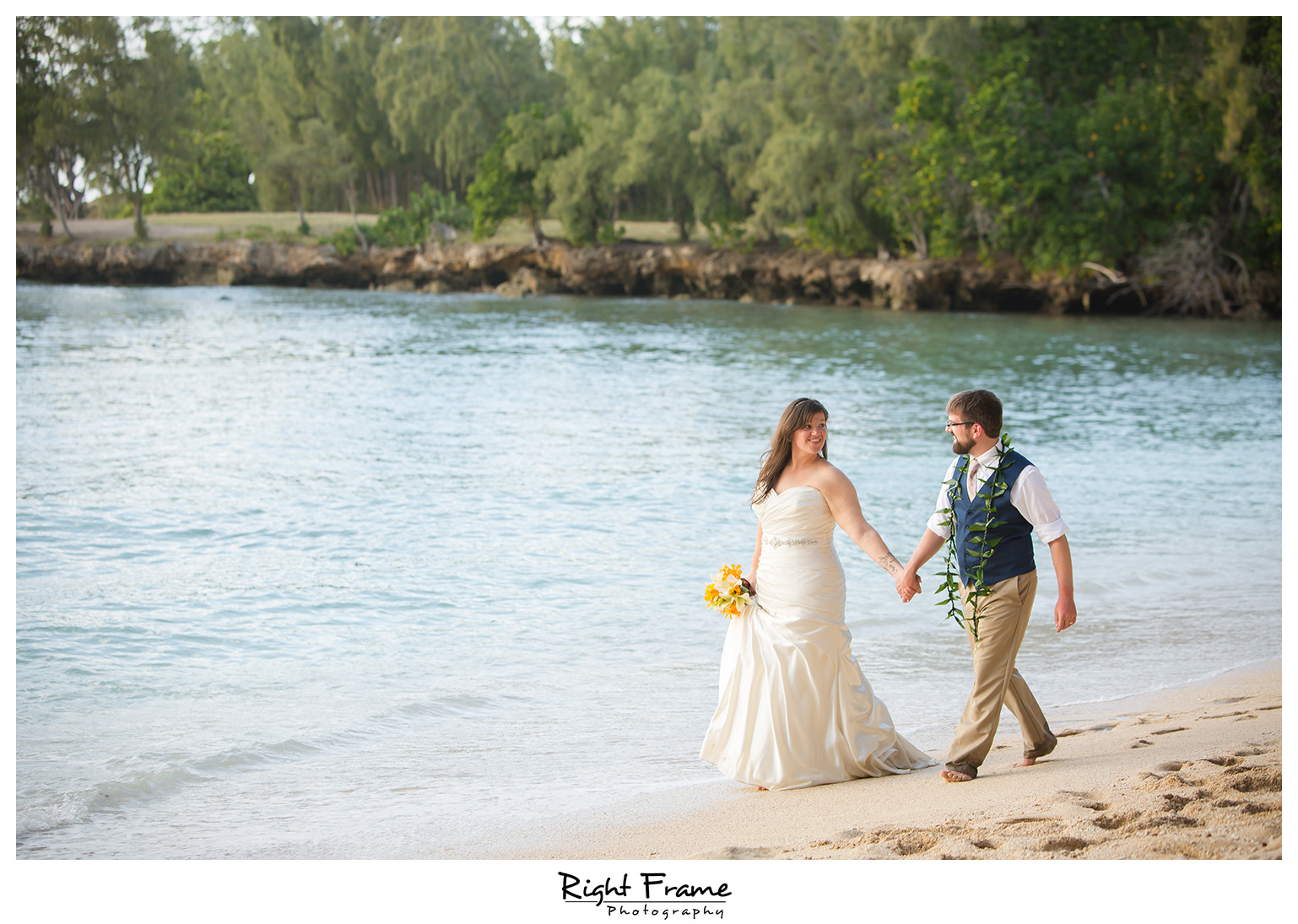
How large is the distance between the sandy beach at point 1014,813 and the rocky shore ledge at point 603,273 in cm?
3511

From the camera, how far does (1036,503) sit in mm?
4078

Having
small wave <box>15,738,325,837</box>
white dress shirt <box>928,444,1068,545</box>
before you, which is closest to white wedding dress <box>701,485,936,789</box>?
white dress shirt <box>928,444,1068,545</box>

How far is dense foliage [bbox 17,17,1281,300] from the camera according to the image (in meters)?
32.7

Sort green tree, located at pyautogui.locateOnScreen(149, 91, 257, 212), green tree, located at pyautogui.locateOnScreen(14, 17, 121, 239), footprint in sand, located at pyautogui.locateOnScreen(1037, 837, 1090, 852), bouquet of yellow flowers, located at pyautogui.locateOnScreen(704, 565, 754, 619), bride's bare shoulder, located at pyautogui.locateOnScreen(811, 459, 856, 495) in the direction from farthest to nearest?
1. green tree, located at pyautogui.locateOnScreen(149, 91, 257, 212)
2. green tree, located at pyautogui.locateOnScreen(14, 17, 121, 239)
3. bouquet of yellow flowers, located at pyautogui.locateOnScreen(704, 565, 754, 619)
4. bride's bare shoulder, located at pyautogui.locateOnScreen(811, 459, 856, 495)
5. footprint in sand, located at pyautogui.locateOnScreen(1037, 837, 1090, 852)

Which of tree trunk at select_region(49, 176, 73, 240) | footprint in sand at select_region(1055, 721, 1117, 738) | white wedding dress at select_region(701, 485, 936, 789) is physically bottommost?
footprint in sand at select_region(1055, 721, 1117, 738)

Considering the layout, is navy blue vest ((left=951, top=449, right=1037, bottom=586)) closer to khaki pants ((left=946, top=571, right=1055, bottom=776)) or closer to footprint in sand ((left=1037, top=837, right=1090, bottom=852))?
khaki pants ((left=946, top=571, right=1055, bottom=776))

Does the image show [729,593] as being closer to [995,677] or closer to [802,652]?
[802,652]

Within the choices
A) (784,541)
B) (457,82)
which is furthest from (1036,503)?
(457,82)

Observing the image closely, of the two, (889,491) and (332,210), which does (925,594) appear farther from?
(332,210)

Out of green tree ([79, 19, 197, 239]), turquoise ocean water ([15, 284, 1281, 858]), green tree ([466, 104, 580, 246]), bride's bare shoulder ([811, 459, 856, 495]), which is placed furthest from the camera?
green tree ([466, 104, 580, 246])

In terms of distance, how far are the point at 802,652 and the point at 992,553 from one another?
0.85 meters
